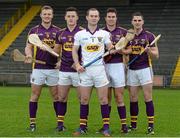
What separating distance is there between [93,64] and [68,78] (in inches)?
28.5

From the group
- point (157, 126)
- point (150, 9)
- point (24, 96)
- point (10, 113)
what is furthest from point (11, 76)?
point (157, 126)

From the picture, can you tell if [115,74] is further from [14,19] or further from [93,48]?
[14,19]

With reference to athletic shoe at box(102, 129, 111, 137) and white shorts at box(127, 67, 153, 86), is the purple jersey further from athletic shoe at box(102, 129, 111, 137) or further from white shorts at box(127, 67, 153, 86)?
athletic shoe at box(102, 129, 111, 137)

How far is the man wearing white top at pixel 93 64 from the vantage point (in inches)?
351

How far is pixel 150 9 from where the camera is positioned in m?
29.2

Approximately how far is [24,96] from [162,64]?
354 inches

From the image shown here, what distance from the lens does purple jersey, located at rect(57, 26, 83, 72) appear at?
368 inches

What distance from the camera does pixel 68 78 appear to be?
9.44 m

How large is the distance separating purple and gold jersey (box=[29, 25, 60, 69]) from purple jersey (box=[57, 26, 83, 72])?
0.19 m

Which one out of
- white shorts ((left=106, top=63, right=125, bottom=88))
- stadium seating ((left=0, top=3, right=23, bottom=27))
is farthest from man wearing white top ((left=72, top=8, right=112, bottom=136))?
stadium seating ((left=0, top=3, right=23, bottom=27))

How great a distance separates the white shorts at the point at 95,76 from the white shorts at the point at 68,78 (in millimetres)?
370

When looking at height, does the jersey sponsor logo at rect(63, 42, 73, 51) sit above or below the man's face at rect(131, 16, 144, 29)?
below

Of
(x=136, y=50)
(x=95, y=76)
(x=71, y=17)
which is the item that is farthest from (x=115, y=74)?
(x=71, y=17)

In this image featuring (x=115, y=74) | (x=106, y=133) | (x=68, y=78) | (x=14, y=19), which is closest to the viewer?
(x=106, y=133)
